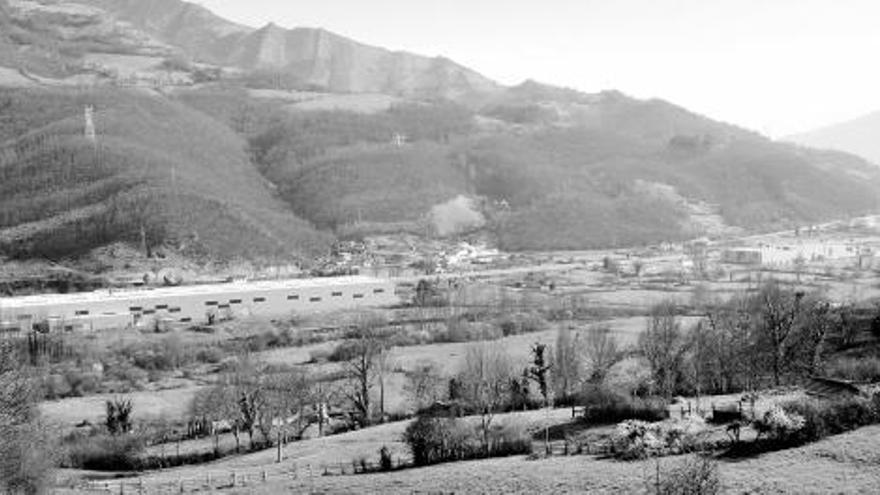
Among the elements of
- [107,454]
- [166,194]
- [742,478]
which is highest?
[166,194]

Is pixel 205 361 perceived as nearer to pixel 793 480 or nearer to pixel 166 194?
pixel 793 480

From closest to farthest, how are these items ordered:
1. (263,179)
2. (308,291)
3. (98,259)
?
(308,291), (98,259), (263,179)

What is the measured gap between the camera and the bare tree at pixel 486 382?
45375 millimetres

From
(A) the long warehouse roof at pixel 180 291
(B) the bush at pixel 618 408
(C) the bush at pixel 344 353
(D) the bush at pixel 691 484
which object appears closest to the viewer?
(D) the bush at pixel 691 484

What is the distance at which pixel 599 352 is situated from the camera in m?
61.1

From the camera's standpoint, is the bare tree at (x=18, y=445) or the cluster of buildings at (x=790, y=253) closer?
the bare tree at (x=18, y=445)

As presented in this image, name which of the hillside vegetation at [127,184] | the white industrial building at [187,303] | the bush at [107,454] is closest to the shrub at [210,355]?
the white industrial building at [187,303]

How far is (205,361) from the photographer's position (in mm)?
76438

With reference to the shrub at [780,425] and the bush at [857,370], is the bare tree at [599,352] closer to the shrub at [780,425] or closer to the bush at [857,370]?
the bush at [857,370]

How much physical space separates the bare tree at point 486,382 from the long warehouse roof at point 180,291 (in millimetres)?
38074

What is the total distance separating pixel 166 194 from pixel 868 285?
89012mm

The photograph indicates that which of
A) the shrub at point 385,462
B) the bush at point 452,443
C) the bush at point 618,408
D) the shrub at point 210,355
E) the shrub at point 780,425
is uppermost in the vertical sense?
the shrub at point 780,425

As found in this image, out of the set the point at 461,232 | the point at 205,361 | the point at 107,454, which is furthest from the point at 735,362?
the point at 461,232

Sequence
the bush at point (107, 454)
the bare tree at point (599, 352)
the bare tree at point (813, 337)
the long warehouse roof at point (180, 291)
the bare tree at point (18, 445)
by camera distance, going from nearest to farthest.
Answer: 1. the bare tree at point (18, 445)
2. the bush at point (107, 454)
3. the bare tree at point (813, 337)
4. the bare tree at point (599, 352)
5. the long warehouse roof at point (180, 291)
